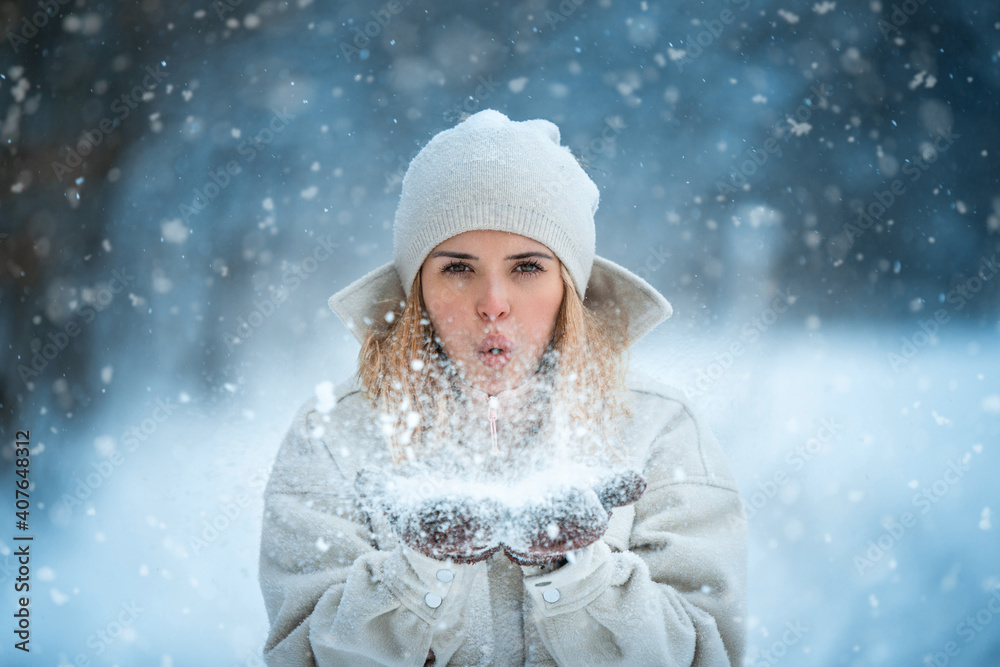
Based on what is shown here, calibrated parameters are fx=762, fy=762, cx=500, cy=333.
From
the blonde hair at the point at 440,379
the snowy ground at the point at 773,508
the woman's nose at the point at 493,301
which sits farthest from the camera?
the snowy ground at the point at 773,508

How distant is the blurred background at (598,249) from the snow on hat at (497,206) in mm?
364

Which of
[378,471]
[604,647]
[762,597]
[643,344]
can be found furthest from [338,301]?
[762,597]

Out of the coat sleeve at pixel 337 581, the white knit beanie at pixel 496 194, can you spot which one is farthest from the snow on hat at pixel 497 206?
the coat sleeve at pixel 337 581

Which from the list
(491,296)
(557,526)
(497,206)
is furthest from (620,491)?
(497,206)

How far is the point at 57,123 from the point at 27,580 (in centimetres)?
84

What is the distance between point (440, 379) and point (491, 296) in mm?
176

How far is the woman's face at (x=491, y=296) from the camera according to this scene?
0.98 meters

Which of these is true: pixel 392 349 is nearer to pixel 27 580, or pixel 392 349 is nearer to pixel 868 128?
pixel 27 580

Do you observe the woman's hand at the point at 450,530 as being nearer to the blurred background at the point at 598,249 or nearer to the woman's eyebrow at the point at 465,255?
the woman's eyebrow at the point at 465,255

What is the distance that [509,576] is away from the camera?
0.96 metres

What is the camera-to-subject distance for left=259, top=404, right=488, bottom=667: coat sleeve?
2.70 ft

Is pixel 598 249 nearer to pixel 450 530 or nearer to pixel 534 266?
pixel 534 266

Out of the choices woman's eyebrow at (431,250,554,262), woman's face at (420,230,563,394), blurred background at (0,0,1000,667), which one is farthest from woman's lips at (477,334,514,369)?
blurred background at (0,0,1000,667)

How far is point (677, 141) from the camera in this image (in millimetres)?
1485
